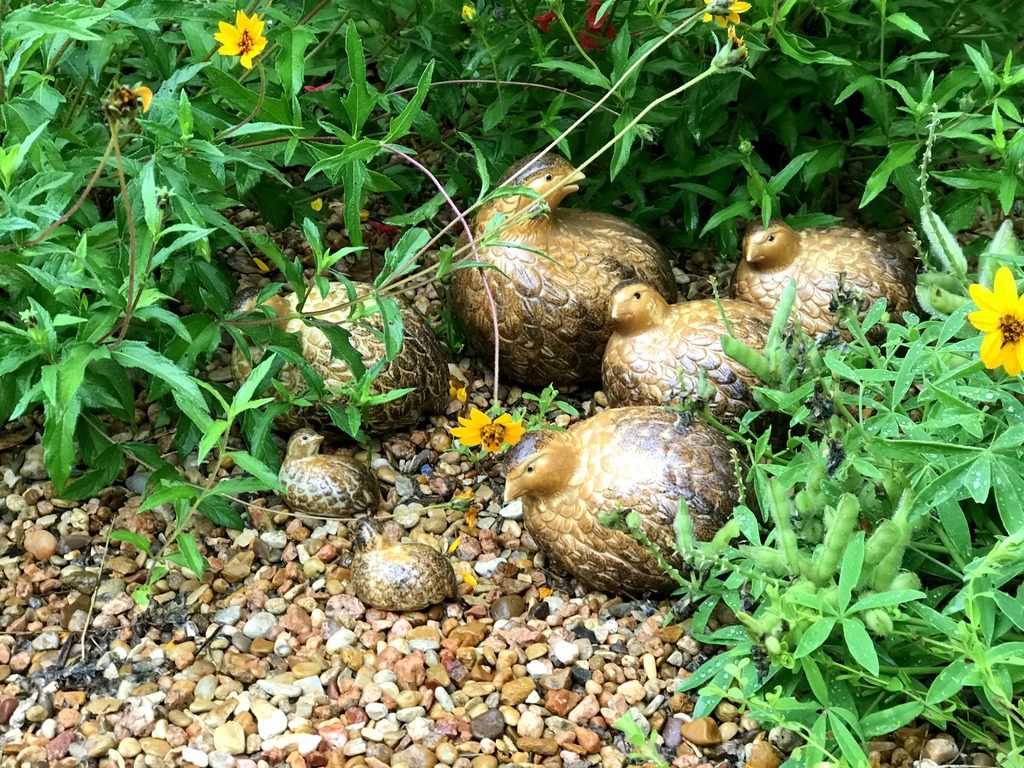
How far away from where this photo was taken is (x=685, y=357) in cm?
239

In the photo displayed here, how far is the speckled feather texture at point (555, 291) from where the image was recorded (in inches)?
101

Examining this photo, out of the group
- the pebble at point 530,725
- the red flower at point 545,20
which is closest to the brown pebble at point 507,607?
the pebble at point 530,725

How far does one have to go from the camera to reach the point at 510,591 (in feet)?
7.49

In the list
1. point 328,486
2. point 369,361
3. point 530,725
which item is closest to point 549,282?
point 369,361

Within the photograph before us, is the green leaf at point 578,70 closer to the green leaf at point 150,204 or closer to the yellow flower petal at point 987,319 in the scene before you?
the green leaf at point 150,204

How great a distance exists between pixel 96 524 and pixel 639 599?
1118 mm

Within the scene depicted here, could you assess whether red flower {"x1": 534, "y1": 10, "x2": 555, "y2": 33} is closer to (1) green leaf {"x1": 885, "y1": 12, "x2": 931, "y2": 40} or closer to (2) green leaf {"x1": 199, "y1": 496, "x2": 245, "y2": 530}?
(1) green leaf {"x1": 885, "y1": 12, "x2": 931, "y2": 40}

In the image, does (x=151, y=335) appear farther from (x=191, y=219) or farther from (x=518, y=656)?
(x=518, y=656)

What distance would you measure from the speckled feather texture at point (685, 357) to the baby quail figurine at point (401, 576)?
0.55 metres

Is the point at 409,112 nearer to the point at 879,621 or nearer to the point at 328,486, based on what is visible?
the point at 328,486

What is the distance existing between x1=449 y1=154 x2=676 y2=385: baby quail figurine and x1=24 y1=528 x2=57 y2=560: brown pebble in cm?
100

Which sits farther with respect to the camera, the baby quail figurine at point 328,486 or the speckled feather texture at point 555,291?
the speckled feather texture at point 555,291

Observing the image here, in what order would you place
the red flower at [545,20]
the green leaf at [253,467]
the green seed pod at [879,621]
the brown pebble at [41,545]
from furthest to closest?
1. the red flower at [545,20]
2. the brown pebble at [41,545]
3. the green leaf at [253,467]
4. the green seed pod at [879,621]

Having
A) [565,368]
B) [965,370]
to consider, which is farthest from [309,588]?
[965,370]
